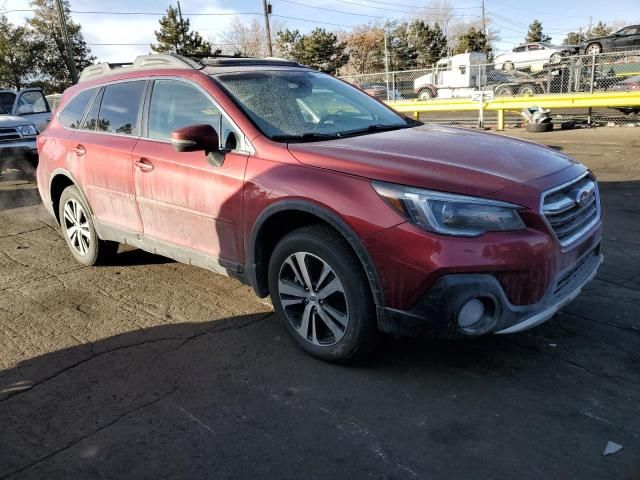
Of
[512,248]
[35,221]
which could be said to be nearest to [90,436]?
[512,248]

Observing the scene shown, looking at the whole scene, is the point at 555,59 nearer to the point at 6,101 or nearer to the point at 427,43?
the point at 6,101

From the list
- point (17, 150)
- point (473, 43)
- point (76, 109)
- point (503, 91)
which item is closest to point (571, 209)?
point (76, 109)

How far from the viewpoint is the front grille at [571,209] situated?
2955mm

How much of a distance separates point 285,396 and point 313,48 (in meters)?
64.3

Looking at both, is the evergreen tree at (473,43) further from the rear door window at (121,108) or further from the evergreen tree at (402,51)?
the rear door window at (121,108)

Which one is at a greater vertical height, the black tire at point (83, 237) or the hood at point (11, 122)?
the hood at point (11, 122)

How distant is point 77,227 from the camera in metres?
5.42

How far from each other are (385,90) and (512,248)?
20.0 meters

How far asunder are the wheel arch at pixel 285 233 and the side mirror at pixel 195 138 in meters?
0.63

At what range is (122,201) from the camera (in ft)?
15.1

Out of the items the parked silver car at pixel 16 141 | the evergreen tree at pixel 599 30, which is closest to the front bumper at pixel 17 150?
the parked silver car at pixel 16 141

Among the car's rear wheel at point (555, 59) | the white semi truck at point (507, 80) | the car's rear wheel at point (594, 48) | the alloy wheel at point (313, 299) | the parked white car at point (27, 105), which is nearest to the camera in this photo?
the alloy wheel at point (313, 299)

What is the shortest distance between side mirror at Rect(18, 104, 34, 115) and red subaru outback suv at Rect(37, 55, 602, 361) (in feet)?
29.5

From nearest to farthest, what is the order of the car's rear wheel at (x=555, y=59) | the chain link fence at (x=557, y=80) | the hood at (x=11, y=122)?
1. the hood at (x=11, y=122)
2. the chain link fence at (x=557, y=80)
3. the car's rear wheel at (x=555, y=59)
